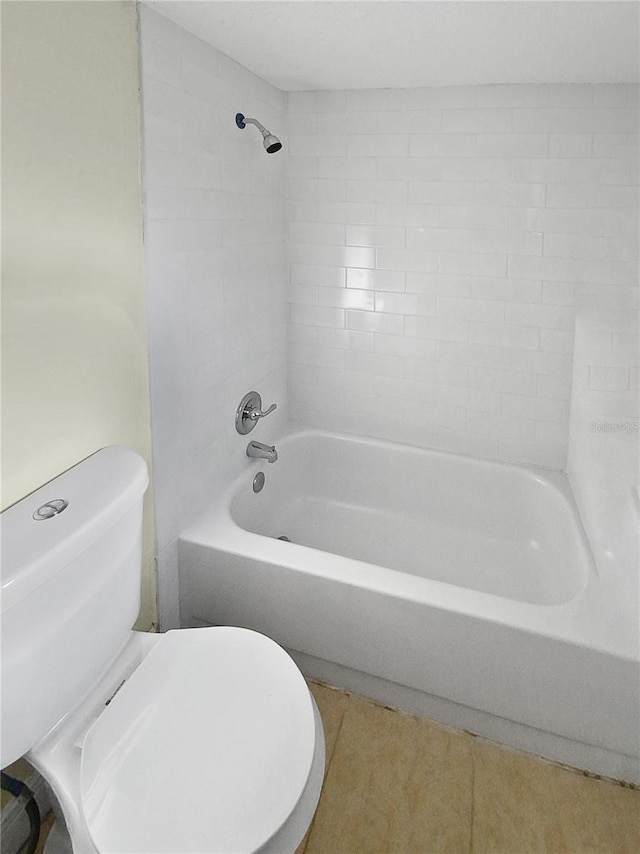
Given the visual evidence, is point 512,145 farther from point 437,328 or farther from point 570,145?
point 437,328

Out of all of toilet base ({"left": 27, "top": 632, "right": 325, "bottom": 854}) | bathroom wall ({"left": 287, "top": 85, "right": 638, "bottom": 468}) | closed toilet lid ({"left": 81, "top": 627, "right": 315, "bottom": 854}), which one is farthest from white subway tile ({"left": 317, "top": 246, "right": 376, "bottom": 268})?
toilet base ({"left": 27, "top": 632, "right": 325, "bottom": 854})

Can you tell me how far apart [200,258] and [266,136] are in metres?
0.48

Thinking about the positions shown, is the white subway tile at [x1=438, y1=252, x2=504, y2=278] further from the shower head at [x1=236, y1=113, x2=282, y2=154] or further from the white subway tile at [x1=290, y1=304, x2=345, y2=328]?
the shower head at [x1=236, y1=113, x2=282, y2=154]

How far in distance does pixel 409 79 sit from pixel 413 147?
0.81 feet

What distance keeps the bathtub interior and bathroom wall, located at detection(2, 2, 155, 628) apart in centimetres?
89

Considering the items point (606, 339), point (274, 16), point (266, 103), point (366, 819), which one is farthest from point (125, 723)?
point (266, 103)

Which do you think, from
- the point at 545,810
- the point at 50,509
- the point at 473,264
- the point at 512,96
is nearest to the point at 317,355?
the point at 473,264

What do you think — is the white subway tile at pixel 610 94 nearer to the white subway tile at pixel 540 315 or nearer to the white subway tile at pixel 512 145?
the white subway tile at pixel 512 145

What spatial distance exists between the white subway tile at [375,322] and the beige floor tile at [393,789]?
4.78ft

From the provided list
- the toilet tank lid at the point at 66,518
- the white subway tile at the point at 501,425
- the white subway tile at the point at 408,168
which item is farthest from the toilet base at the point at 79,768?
the white subway tile at the point at 408,168

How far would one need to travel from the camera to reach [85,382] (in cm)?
147

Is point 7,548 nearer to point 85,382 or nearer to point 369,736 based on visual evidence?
point 85,382

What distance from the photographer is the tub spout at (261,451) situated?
2.39m

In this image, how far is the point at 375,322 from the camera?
2576 mm
